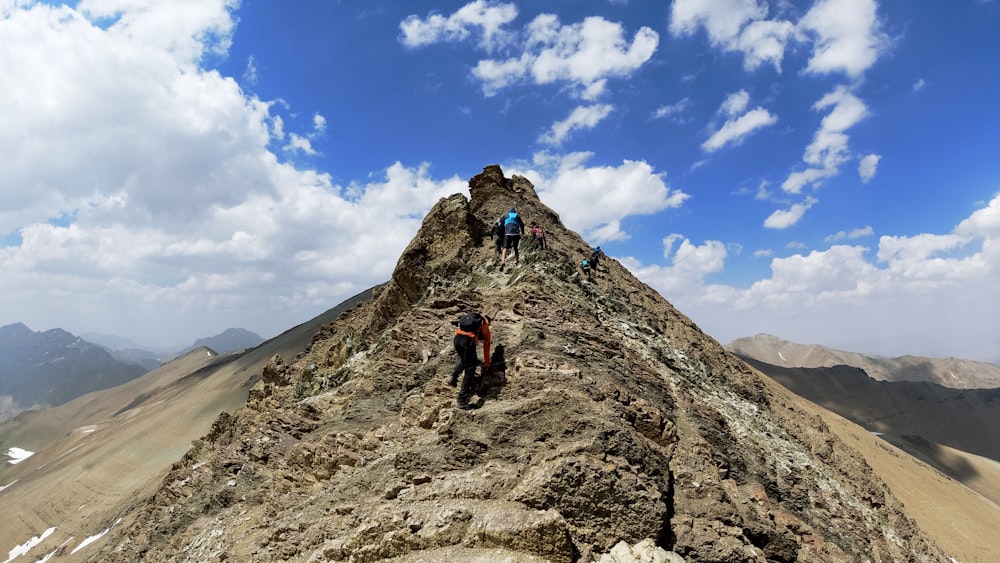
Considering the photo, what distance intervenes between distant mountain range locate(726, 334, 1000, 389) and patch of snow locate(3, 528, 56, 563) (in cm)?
15568

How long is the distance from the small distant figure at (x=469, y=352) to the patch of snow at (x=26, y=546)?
2079 inches

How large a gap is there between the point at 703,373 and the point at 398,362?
399 inches

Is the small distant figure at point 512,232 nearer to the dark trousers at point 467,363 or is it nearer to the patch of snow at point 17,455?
the dark trousers at point 467,363

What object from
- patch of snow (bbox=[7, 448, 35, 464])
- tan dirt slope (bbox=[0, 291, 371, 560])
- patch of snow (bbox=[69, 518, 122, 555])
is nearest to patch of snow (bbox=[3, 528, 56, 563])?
tan dirt slope (bbox=[0, 291, 371, 560])

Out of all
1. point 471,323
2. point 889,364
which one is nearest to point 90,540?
point 471,323

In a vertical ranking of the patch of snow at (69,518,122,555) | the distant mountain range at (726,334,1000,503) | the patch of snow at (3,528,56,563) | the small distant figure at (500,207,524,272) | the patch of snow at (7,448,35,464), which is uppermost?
the small distant figure at (500,207,524,272)

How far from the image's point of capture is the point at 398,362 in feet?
38.7

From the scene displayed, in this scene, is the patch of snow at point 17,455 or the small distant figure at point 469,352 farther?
the patch of snow at point 17,455

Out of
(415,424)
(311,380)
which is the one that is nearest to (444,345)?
(415,424)

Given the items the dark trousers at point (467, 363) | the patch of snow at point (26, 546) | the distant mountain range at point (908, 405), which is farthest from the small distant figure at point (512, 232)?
the distant mountain range at point (908, 405)

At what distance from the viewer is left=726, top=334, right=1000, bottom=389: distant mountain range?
497 feet

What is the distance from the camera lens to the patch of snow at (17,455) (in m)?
97.7

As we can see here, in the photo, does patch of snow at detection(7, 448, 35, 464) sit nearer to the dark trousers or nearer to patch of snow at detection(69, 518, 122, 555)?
patch of snow at detection(69, 518, 122, 555)

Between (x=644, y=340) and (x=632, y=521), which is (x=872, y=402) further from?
(x=632, y=521)
